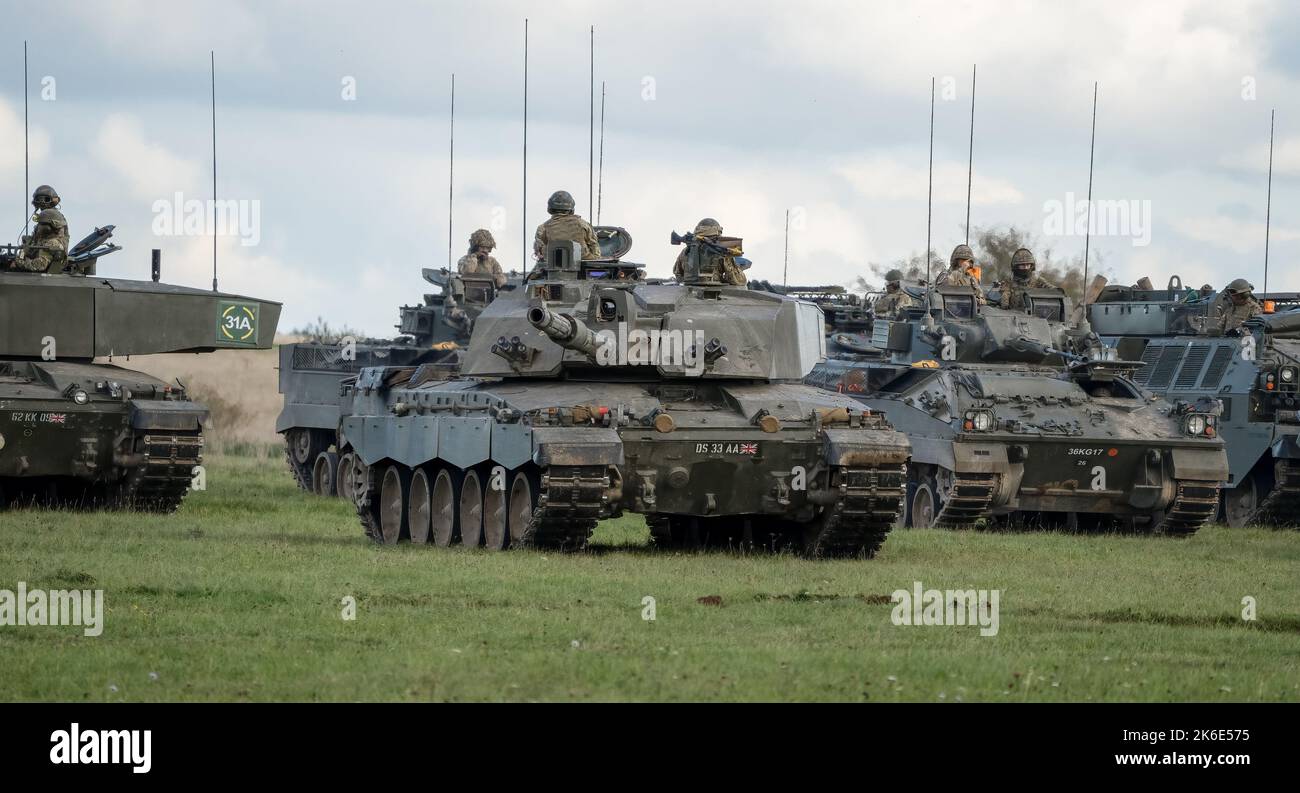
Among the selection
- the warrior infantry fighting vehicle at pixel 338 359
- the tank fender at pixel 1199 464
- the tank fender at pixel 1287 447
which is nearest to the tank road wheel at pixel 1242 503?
the tank fender at pixel 1287 447

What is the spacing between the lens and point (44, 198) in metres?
26.2

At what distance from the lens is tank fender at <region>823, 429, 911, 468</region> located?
63.2 feet

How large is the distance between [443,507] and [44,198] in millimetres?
7894

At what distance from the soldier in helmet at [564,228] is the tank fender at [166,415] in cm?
501

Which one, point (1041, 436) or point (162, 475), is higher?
point (1041, 436)

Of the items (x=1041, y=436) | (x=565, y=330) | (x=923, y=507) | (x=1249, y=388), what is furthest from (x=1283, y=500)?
(x=565, y=330)

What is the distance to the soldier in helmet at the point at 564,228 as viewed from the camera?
2261 centimetres

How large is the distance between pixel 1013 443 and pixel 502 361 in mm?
6469

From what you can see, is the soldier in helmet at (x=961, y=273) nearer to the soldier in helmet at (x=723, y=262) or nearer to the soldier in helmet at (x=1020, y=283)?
the soldier in helmet at (x=1020, y=283)

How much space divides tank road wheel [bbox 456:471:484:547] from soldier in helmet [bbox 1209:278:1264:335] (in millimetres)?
12736

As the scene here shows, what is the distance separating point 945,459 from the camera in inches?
960

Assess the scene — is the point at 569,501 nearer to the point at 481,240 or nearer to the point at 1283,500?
the point at 1283,500
